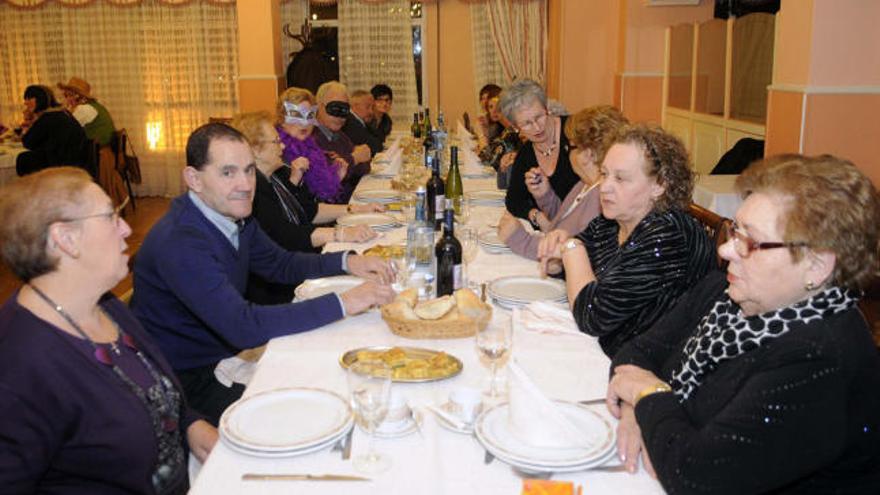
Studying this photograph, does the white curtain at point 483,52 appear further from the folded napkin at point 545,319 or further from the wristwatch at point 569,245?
the folded napkin at point 545,319

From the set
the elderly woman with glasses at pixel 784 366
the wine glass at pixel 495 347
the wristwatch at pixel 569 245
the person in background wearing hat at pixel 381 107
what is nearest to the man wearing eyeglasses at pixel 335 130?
the person in background wearing hat at pixel 381 107

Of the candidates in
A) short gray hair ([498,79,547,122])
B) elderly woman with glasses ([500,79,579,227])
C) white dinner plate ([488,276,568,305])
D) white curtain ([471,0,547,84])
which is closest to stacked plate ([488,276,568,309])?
white dinner plate ([488,276,568,305])

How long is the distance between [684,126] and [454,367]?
6.32 m

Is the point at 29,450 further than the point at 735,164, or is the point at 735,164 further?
the point at 735,164

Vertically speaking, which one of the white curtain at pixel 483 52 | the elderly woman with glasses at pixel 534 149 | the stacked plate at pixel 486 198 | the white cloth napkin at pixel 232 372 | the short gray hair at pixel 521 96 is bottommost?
the white cloth napkin at pixel 232 372

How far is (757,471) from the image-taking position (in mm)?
1174

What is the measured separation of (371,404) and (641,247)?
0.97 meters

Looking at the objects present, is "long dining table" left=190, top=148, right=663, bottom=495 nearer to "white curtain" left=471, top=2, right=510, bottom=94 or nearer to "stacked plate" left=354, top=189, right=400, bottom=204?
"stacked plate" left=354, top=189, right=400, bottom=204

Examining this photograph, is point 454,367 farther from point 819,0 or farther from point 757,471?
point 819,0

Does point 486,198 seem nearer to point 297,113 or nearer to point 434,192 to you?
point 434,192

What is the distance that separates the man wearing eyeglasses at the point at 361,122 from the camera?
6414 mm

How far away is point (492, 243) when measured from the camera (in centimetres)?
299

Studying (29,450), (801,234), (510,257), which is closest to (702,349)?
(801,234)

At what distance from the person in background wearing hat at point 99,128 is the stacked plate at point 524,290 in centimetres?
564
